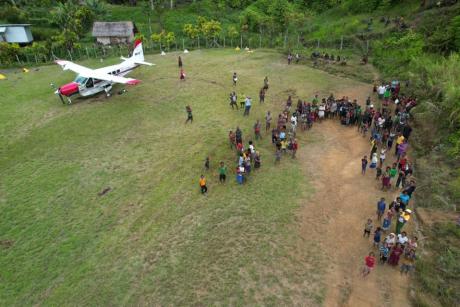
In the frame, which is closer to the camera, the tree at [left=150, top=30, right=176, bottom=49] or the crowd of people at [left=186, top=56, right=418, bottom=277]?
the crowd of people at [left=186, top=56, right=418, bottom=277]

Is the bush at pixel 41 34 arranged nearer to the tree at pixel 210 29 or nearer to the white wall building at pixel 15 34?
the white wall building at pixel 15 34

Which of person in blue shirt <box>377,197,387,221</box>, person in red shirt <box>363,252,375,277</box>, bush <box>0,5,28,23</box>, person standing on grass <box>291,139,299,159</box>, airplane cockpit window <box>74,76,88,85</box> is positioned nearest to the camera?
person in red shirt <box>363,252,375,277</box>

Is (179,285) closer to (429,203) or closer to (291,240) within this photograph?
(291,240)

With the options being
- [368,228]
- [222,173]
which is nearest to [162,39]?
[222,173]

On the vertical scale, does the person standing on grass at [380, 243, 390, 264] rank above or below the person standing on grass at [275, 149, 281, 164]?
below

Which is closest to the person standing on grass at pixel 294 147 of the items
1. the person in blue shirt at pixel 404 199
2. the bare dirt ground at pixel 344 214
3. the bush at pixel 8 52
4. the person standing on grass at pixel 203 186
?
the bare dirt ground at pixel 344 214

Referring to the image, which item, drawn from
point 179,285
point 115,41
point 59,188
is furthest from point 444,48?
point 115,41

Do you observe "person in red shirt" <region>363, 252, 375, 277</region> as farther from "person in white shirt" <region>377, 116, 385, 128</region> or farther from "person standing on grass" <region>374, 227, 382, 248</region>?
"person in white shirt" <region>377, 116, 385, 128</region>

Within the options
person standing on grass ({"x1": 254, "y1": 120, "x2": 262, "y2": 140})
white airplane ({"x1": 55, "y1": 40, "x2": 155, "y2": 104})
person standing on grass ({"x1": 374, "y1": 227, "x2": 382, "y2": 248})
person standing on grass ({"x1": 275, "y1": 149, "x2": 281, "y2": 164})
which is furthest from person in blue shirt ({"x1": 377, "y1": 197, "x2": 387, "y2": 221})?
white airplane ({"x1": 55, "y1": 40, "x2": 155, "y2": 104})
